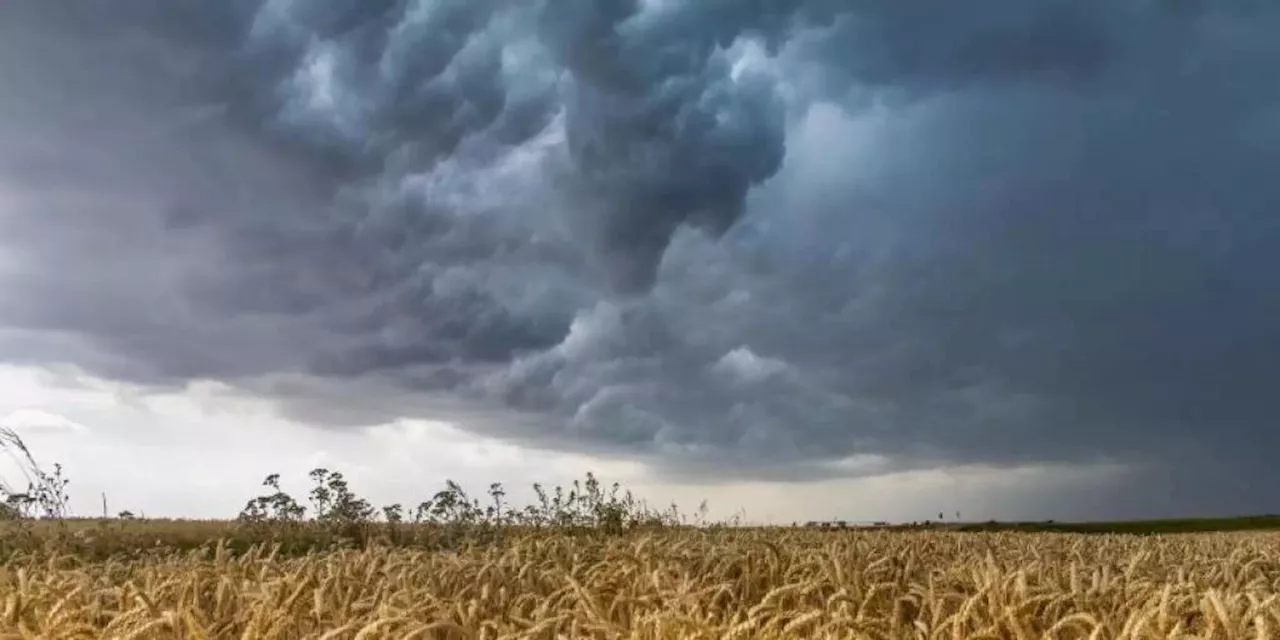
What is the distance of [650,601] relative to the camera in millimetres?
5742

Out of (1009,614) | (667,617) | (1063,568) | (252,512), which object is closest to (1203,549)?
(1063,568)

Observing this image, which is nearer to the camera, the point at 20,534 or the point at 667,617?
the point at 667,617

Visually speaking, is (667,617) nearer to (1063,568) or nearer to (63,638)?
(63,638)

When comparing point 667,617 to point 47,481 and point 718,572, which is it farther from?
point 47,481

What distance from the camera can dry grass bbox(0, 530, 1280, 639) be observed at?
5.04 meters

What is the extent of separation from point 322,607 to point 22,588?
1.98 meters

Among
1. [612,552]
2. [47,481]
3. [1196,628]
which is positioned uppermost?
[47,481]

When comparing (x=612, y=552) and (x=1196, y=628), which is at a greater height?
(x=612, y=552)

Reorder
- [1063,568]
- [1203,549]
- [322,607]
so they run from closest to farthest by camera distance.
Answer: [322,607], [1063,568], [1203,549]

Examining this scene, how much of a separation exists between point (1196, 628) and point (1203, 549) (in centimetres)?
905

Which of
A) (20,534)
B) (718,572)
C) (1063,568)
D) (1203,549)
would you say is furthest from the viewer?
(20,534)

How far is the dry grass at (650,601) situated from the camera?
5.04 metres

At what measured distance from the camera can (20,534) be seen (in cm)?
1712

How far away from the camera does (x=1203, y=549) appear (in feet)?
46.1
